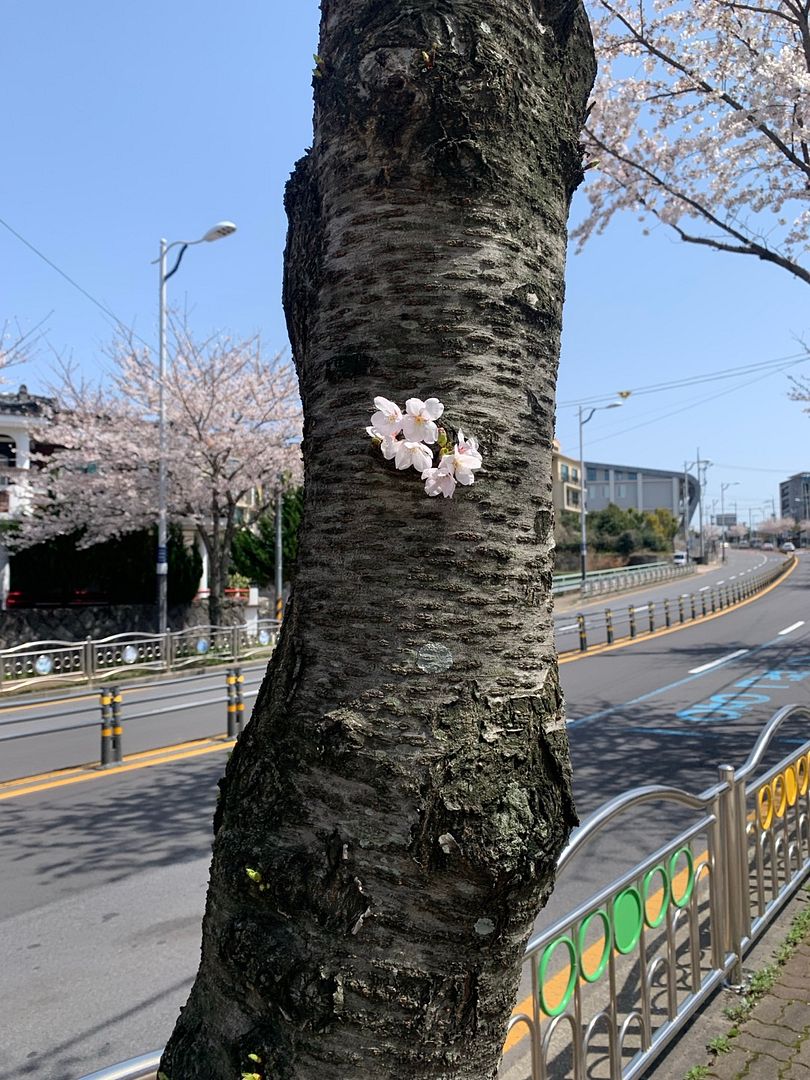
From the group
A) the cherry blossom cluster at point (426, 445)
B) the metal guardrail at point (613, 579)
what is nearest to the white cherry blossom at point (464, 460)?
the cherry blossom cluster at point (426, 445)

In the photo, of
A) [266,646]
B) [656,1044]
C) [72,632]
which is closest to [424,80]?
[656,1044]

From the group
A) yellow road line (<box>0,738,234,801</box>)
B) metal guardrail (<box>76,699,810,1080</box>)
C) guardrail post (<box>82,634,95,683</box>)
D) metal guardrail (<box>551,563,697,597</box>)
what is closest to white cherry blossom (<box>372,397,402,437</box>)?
metal guardrail (<box>76,699,810,1080</box>)

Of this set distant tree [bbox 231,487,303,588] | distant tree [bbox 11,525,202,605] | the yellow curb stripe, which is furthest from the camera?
distant tree [bbox 231,487,303,588]

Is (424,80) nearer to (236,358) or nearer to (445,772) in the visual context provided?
(445,772)

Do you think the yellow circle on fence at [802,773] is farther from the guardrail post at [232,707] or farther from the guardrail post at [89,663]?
the guardrail post at [89,663]

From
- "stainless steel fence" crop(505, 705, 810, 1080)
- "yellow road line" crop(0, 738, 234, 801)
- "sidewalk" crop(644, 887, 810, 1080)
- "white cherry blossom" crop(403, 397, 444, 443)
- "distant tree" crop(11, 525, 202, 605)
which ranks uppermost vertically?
"white cherry blossom" crop(403, 397, 444, 443)

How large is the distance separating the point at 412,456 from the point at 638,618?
93.1ft

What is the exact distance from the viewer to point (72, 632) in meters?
22.0

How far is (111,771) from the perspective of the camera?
9.10 metres

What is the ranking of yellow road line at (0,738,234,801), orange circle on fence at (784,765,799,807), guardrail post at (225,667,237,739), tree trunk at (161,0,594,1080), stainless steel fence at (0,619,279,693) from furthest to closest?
1. stainless steel fence at (0,619,279,693)
2. guardrail post at (225,667,237,739)
3. yellow road line at (0,738,234,801)
4. orange circle on fence at (784,765,799,807)
5. tree trunk at (161,0,594,1080)

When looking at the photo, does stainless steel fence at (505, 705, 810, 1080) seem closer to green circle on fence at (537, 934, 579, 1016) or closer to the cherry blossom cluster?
green circle on fence at (537, 934, 579, 1016)

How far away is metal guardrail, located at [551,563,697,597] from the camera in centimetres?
3797

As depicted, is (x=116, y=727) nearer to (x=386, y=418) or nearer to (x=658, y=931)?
(x=658, y=931)

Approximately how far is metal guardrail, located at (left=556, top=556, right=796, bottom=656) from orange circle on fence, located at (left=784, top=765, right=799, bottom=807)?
48.6 feet
